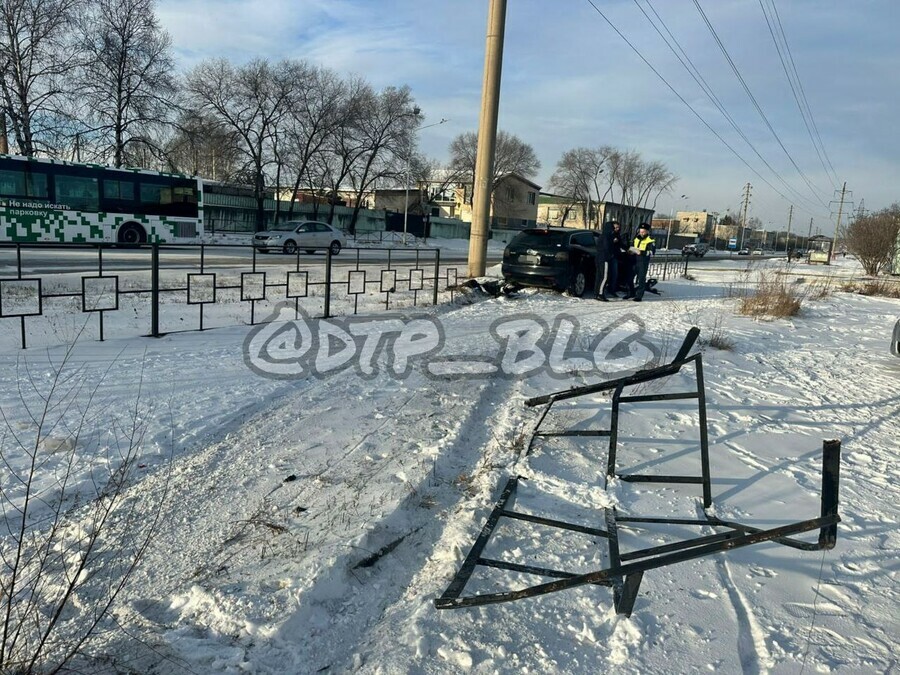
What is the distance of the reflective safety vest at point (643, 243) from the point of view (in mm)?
13352

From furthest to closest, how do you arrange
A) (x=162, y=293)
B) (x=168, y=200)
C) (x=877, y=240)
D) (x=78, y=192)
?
(x=877, y=240) → (x=168, y=200) → (x=78, y=192) → (x=162, y=293)

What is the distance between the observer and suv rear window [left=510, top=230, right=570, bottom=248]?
13.0m

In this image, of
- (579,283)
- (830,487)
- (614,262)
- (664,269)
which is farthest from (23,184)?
(830,487)

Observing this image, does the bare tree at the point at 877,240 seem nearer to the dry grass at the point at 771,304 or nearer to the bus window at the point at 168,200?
the dry grass at the point at 771,304

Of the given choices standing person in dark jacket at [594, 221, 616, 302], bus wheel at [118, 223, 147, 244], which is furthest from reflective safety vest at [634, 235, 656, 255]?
bus wheel at [118, 223, 147, 244]

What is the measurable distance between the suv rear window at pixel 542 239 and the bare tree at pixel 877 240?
832 inches

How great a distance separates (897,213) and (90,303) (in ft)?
107

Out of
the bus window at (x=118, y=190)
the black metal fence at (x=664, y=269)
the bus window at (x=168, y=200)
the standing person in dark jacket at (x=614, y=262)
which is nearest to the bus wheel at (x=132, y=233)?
the bus window at (x=168, y=200)

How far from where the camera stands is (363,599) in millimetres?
2783

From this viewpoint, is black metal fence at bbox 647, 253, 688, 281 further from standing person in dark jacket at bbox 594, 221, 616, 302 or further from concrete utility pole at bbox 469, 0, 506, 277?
standing person in dark jacket at bbox 594, 221, 616, 302

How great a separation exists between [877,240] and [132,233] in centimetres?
3097

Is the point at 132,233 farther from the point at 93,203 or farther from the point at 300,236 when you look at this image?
the point at 300,236

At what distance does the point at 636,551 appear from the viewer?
2.92m

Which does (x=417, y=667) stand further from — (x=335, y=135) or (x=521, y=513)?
(x=335, y=135)
